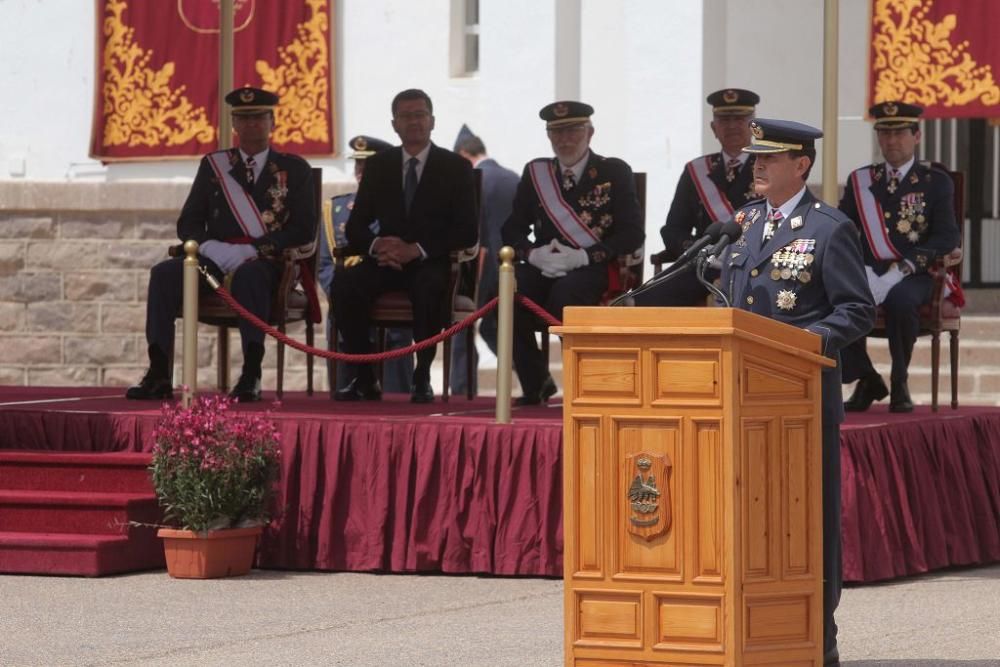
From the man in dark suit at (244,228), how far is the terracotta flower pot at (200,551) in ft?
5.22

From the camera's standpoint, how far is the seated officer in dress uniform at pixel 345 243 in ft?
40.1

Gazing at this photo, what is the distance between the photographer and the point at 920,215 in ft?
33.6

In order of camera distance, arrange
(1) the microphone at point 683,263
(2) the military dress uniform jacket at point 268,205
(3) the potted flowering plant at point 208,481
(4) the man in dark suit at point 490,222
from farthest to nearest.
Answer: (4) the man in dark suit at point 490,222
(2) the military dress uniform jacket at point 268,205
(3) the potted flowering plant at point 208,481
(1) the microphone at point 683,263

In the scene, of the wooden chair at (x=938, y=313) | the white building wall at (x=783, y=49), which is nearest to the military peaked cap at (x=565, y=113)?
the wooden chair at (x=938, y=313)

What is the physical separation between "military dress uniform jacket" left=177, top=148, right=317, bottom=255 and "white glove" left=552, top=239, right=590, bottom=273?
3.97 ft

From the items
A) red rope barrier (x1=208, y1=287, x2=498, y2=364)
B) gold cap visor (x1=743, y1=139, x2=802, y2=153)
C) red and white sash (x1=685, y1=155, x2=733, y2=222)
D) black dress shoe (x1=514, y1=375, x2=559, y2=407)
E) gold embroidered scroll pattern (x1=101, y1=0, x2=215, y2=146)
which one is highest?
gold embroidered scroll pattern (x1=101, y1=0, x2=215, y2=146)

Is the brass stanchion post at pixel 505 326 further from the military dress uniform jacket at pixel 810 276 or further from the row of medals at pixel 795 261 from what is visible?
the row of medals at pixel 795 261

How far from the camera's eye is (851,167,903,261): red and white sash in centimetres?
1020

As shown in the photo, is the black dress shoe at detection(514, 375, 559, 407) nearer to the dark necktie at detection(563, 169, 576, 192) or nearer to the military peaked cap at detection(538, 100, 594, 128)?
the dark necktie at detection(563, 169, 576, 192)

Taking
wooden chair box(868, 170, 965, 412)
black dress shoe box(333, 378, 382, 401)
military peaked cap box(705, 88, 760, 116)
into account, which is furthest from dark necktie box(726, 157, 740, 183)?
black dress shoe box(333, 378, 382, 401)

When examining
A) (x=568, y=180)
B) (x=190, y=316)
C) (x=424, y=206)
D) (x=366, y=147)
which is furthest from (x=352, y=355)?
(x=366, y=147)

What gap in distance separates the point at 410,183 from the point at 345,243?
1.21 meters

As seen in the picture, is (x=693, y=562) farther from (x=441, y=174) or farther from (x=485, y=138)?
(x=485, y=138)

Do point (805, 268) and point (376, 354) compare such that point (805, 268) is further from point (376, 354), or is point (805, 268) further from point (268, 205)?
point (268, 205)
